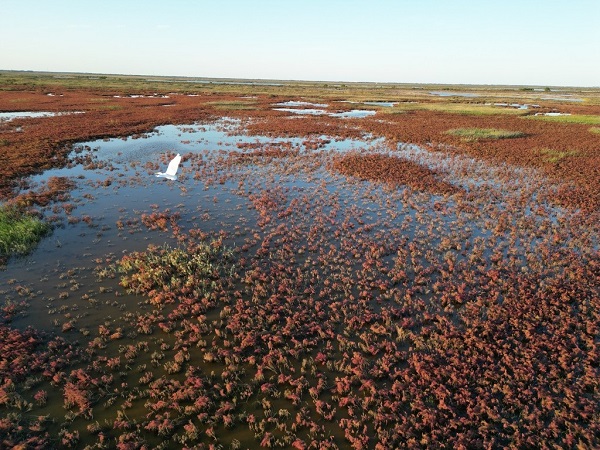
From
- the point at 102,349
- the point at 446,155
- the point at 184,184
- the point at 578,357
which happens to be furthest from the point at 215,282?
the point at 446,155

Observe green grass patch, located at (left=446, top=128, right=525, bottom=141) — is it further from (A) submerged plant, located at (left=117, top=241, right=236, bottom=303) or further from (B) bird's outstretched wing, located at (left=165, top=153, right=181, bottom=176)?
(A) submerged plant, located at (left=117, top=241, right=236, bottom=303)

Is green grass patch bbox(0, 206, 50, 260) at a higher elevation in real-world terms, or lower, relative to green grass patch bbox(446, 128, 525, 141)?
lower

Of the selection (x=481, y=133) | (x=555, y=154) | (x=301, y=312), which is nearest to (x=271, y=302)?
(x=301, y=312)

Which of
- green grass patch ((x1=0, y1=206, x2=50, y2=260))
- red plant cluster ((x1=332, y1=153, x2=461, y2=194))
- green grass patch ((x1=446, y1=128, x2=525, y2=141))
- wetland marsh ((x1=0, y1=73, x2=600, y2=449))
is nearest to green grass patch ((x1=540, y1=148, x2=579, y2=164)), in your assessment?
wetland marsh ((x1=0, y1=73, x2=600, y2=449))

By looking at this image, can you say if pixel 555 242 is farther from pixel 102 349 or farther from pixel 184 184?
pixel 184 184

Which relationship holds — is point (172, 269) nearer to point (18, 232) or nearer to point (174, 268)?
point (174, 268)

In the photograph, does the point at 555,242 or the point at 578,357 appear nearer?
the point at 578,357

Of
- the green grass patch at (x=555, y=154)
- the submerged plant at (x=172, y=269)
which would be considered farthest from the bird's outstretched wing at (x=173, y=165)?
the green grass patch at (x=555, y=154)
